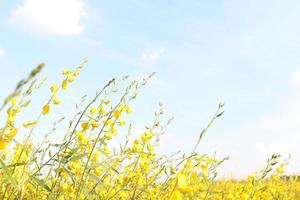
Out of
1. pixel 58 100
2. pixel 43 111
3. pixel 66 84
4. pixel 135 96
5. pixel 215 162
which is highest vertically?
pixel 215 162

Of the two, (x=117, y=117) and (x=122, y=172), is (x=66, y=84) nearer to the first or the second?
(x=117, y=117)

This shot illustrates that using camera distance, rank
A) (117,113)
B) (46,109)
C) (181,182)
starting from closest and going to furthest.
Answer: (181,182), (46,109), (117,113)

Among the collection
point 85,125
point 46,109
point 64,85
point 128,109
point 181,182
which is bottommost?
point 181,182

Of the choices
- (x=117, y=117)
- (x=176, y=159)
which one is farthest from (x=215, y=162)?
(x=117, y=117)

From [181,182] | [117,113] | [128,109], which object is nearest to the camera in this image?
[181,182]

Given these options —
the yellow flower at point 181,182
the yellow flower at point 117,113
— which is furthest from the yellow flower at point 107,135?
the yellow flower at point 181,182

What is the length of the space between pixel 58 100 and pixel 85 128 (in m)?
0.30

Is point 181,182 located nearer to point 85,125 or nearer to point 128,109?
point 85,125

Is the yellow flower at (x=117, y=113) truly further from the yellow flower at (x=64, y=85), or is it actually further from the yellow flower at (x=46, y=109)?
the yellow flower at (x=46, y=109)

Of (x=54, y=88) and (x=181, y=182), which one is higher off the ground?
(x=54, y=88)

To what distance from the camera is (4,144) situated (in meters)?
1.32

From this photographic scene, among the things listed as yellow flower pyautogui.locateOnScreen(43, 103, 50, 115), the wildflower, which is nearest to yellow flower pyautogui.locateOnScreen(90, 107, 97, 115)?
the wildflower

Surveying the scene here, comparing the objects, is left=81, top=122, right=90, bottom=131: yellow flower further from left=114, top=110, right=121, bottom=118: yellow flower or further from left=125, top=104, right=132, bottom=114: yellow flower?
left=125, top=104, right=132, bottom=114: yellow flower

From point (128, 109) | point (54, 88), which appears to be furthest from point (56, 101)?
point (128, 109)
